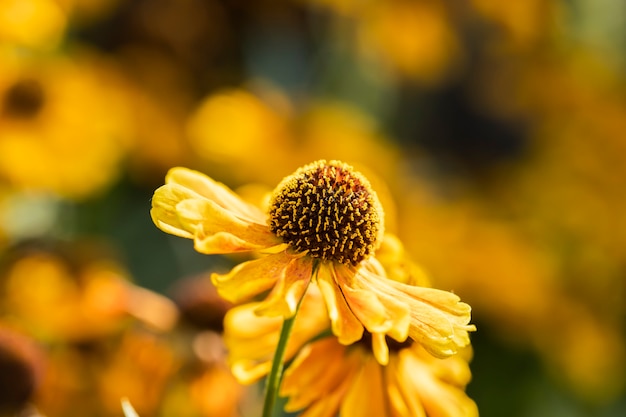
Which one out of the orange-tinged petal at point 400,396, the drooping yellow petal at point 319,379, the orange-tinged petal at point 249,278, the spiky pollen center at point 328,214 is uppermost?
the spiky pollen center at point 328,214

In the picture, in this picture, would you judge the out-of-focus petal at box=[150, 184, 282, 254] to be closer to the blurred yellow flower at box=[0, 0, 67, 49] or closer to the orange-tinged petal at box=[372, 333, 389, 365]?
the orange-tinged petal at box=[372, 333, 389, 365]

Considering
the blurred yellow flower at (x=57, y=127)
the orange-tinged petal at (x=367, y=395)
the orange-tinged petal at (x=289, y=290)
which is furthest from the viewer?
the blurred yellow flower at (x=57, y=127)

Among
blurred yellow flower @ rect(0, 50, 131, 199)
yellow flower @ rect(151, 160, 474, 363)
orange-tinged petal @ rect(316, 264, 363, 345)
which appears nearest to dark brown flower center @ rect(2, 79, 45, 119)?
blurred yellow flower @ rect(0, 50, 131, 199)

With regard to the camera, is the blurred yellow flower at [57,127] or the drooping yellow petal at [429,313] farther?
the blurred yellow flower at [57,127]

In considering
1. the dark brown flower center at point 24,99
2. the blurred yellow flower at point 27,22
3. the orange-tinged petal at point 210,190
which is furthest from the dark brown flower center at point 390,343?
the dark brown flower center at point 24,99

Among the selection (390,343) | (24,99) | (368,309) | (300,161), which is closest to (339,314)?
(368,309)

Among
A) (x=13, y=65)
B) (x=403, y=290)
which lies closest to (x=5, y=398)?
(x=403, y=290)

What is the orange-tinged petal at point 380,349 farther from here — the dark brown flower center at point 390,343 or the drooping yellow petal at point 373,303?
the dark brown flower center at point 390,343

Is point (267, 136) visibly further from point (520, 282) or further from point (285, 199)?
point (285, 199)

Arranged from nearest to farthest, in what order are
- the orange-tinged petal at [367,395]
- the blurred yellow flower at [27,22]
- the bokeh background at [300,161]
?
the orange-tinged petal at [367,395] < the bokeh background at [300,161] < the blurred yellow flower at [27,22]
